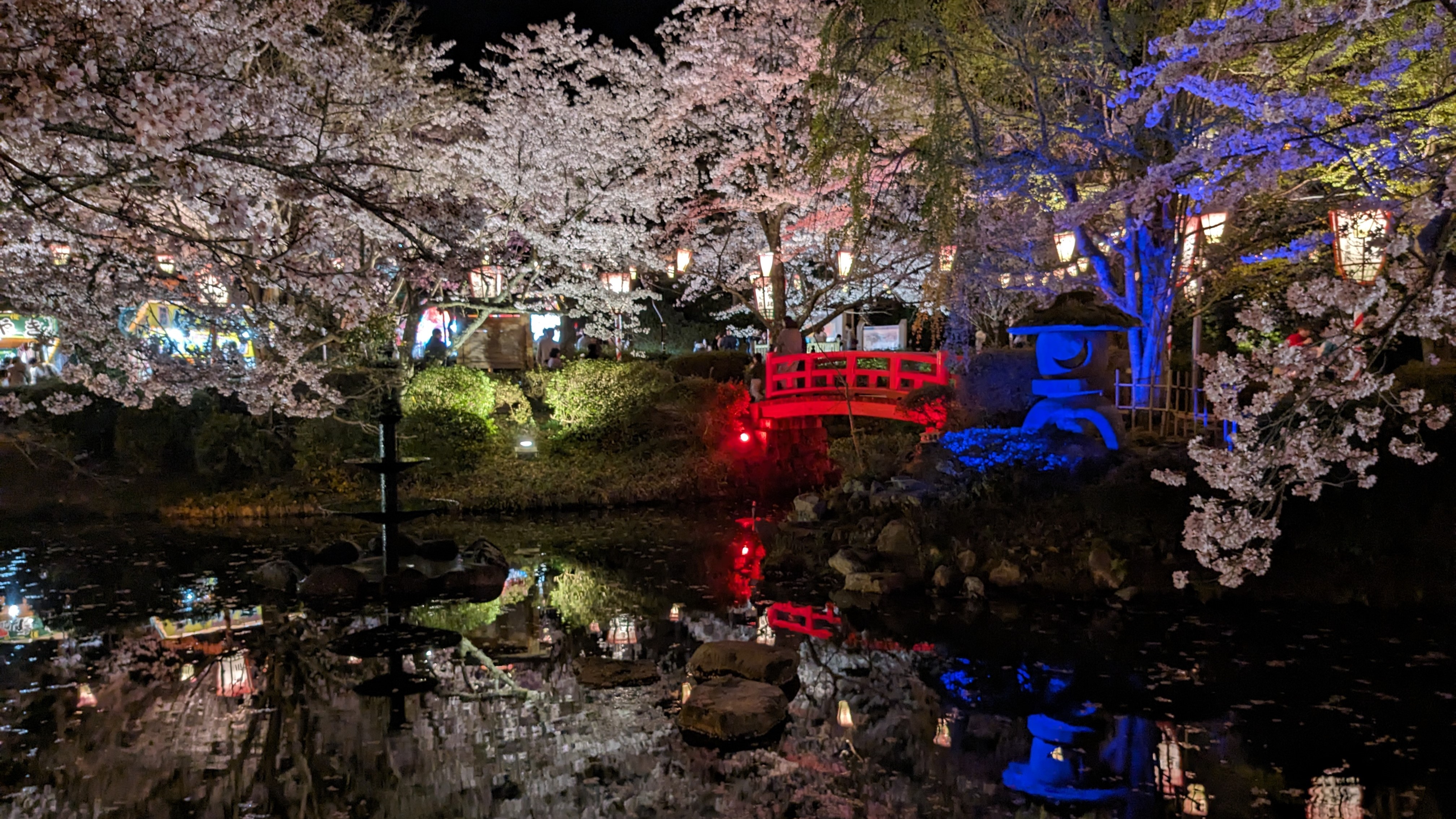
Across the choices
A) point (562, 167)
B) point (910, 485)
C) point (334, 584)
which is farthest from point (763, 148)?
point (334, 584)

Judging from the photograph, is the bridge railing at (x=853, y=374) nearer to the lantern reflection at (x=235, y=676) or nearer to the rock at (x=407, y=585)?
the rock at (x=407, y=585)

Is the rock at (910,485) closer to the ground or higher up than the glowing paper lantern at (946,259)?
closer to the ground

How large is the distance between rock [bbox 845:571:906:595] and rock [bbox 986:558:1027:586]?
42.9 inches

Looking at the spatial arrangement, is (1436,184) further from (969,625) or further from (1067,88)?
(1067,88)

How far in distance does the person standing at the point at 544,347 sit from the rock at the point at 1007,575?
51.2 ft

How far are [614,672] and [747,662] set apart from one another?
1.29 meters

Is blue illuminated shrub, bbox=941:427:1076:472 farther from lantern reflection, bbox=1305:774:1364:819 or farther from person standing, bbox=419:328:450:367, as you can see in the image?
person standing, bbox=419:328:450:367

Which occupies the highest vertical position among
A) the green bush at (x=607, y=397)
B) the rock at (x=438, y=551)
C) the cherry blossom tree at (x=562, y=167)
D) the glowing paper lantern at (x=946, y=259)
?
the cherry blossom tree at (x=562, y=167)

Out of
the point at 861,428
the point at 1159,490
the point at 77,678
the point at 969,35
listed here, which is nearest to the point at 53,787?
the point at 77,678

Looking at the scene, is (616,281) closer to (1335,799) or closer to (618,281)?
(618,281)

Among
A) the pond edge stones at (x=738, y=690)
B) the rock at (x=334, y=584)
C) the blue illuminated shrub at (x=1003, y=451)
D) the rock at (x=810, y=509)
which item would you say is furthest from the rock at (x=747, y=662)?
the rock at (x=810, y=509)

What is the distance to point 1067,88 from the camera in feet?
45.7

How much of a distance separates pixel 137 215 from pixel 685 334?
27806 millimetres

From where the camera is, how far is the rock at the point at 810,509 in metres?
14.2
